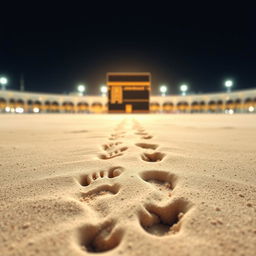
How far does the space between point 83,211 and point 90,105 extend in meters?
41.7

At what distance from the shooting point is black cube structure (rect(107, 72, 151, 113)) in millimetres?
31656

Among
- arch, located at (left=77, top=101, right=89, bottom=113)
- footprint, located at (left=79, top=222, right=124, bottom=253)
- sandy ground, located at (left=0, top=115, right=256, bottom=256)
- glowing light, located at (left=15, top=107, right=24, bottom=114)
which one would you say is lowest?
footprint, located at (left=79, top=222, right=124, bottom=253)

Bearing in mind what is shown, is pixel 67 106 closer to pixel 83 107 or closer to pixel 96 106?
pixel 83 107

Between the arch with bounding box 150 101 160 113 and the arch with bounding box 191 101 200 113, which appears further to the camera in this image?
the arch with bounding box 150 101 160 113

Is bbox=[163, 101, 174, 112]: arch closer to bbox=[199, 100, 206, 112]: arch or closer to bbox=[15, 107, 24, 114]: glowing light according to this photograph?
bbox=[199, 100, 206, 112]: arch

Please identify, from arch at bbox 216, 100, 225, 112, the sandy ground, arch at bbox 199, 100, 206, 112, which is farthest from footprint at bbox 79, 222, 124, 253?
arch at bbox 199, 100, 206, 112

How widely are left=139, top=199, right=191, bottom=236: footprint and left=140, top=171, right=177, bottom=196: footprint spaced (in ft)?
0.78

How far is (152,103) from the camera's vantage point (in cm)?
4150

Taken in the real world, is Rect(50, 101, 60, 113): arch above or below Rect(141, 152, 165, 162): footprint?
above

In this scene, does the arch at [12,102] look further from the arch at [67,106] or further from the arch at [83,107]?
the arch at [83,107]

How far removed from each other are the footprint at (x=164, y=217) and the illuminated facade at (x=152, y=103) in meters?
36.1

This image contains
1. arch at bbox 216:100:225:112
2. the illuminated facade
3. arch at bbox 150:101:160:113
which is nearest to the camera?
the illuminated facade

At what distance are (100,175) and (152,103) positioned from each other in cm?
4100

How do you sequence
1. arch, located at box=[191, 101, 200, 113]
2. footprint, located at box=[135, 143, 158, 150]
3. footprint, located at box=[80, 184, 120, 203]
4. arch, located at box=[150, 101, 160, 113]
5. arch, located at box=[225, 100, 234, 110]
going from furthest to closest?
arch, located at box=[150, 101, 160, 113] < arch, located at box=[191, 101, 200, 113] < arch, located at box=[225, 100, 234, 110] < footprint, located at box=[135, 143, 158, 150] < footprint, located at box=[80, 184, 120, 203]
